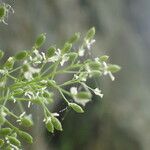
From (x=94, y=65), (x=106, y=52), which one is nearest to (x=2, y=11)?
(x=94, y=65)

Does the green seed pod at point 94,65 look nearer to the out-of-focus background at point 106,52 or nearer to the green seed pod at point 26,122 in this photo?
the green seed pod at point 26,122

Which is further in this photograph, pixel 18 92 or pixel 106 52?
pixel 106 52

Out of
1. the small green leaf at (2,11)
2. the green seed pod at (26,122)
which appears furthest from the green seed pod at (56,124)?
the small green leaf at (2,11)

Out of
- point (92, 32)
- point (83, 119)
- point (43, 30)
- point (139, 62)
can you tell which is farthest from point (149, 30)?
point (92, 32)

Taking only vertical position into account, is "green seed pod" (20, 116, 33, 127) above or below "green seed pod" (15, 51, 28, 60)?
below

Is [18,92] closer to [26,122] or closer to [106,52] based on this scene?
[26,122]

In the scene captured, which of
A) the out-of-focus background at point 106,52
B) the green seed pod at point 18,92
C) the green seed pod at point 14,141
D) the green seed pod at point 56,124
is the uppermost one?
the out-of-focus background at point 106,52

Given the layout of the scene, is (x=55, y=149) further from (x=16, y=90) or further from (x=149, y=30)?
(x=16, y=90)

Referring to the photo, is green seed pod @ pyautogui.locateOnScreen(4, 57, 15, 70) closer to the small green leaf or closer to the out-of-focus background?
the small green leaf

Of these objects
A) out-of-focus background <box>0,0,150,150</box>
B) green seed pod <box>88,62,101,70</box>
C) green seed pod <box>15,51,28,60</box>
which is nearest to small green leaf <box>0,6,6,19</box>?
green seed pod <box>15,51,28,60</box>
